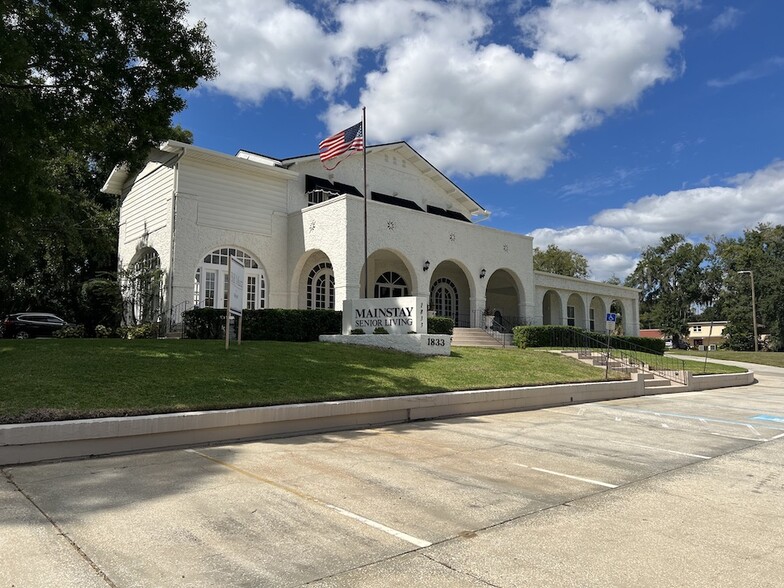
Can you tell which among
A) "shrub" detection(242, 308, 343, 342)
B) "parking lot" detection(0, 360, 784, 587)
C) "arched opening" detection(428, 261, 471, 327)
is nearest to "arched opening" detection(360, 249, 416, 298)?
"arched opening" detection(428, 261, 471, 327)

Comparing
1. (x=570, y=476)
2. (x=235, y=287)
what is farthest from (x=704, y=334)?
(x=570, y=476)

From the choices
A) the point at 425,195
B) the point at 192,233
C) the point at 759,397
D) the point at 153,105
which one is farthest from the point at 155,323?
the point at 759,397

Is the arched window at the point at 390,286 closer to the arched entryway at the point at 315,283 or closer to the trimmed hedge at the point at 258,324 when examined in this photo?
the arched entryway at the point at 315,283

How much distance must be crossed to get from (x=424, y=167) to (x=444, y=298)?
6.67 metres

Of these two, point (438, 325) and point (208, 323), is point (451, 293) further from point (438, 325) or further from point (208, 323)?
point (208, 323)

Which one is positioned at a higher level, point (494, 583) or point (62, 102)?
point (62, 102)

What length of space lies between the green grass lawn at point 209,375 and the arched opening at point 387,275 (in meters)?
9.24

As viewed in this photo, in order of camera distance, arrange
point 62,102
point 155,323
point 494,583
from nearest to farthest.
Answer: point 494,583, point 62,102, point 155,323

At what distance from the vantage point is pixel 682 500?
208 inches

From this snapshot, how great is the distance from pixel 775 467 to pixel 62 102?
1528 cm

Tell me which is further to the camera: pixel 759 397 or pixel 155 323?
pixel 155 323

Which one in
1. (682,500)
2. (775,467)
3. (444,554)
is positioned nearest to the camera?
(444,554)

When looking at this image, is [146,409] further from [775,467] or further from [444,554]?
[775,467]

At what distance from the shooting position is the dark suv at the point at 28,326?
24.0 metres
